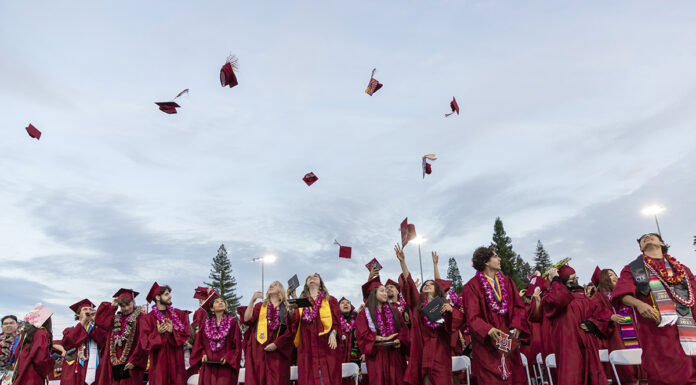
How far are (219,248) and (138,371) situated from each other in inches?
2403

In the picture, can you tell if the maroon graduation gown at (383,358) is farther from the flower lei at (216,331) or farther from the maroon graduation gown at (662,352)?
the maroon graduation gown at (662,352)

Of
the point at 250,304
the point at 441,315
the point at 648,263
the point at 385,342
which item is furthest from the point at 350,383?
the point at 648,263

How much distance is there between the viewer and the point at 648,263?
5707mm

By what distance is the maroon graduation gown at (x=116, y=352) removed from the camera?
859 cm

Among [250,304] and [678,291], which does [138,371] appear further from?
[678,291]

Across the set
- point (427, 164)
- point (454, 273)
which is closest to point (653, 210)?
point (427, 164)

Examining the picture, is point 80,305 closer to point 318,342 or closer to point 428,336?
point 318,342

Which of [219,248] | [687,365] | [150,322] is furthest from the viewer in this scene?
[219,248]

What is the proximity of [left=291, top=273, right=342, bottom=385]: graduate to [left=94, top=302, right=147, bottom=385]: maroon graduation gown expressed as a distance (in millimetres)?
2812

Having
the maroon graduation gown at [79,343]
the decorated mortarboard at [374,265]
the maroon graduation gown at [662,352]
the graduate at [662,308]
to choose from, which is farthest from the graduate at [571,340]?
the maroon graduation gown at [79,343]

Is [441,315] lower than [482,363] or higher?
higher

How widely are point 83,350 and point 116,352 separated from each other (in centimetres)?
133

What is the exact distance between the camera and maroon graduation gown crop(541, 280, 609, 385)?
727 centimetres

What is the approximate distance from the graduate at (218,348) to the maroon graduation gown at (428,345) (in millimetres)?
2938
